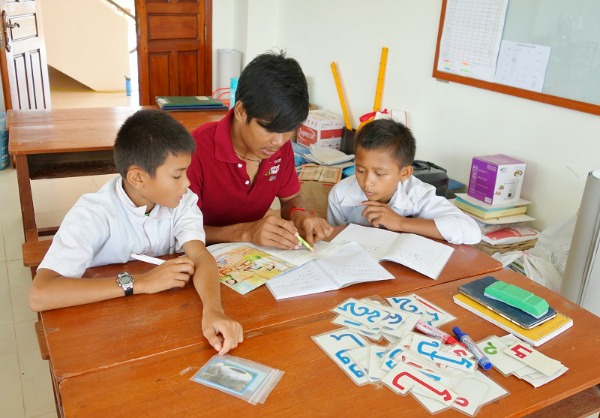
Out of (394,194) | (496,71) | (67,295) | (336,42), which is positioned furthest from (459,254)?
(336,42)

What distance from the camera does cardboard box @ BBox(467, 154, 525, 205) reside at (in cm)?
252

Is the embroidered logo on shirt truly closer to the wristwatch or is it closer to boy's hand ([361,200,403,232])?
boy's hand ([361,200,403,232])

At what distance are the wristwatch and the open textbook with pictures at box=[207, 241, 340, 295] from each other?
0.24 meters

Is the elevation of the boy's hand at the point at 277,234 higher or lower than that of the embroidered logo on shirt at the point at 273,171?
lower

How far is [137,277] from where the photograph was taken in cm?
133

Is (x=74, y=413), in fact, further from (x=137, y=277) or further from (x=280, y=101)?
(x=280, y=101)

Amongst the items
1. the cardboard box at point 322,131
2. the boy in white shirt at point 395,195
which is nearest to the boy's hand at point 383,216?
the boy in white shirt at point 395,195

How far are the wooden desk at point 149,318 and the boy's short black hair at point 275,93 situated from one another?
1.62 feet

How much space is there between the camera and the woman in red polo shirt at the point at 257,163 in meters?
1.54

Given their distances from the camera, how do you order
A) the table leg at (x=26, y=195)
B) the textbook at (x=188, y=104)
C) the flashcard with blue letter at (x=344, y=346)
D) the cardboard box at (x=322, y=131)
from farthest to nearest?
Answer: 1. the cardboard box at (x=322, y=131)
2. the textbook at (x=188, y=104)
3. the table leg at (x=26, y=195)
4. the flashcard with blue letter at (x=344, y=346)

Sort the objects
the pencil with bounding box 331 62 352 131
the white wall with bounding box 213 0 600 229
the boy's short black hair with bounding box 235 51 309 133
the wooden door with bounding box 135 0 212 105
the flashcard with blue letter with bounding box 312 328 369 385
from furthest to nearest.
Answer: the wooden door with bounding box 135 0 212 105
the pencil with bounding box 331 62 352 131
the white wall with bounding box 213 0 600 229
the boy's short black hair with bounding box 235 51 309 133
the flashcard with blue letter with bounding box 312 328 369 385

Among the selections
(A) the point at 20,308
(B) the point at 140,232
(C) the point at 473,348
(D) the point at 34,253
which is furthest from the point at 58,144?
(C) the point at 473,348

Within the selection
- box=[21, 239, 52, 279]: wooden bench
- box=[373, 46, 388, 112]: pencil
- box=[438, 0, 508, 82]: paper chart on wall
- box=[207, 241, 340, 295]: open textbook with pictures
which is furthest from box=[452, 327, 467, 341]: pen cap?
box=[373, 46, 388, 112]: pencil

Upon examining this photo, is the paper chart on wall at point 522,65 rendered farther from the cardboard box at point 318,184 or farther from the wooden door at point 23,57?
the wooden door at point 23,57
